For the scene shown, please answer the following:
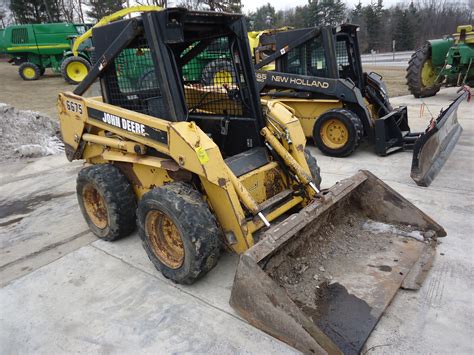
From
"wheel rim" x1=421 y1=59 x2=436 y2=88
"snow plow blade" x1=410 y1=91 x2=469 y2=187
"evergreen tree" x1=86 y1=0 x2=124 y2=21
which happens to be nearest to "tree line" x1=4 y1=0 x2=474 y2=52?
"evergreen tree" x1=86 y1=0 x2=124 y2=21

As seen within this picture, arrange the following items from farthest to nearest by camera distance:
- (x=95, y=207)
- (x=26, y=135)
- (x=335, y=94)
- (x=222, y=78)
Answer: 1. (x=26, y=135)
2. (x=335, y=94)
3. (x=95, y=207)
4. (x=222, y=78)

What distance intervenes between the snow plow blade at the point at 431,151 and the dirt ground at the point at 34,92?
949cm

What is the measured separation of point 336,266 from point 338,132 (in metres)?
3.86

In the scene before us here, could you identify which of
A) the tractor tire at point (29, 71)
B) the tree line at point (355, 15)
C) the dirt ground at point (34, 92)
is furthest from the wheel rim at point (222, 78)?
the tree line at point (355, 15)

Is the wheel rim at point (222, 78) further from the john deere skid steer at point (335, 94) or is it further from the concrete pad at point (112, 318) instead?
the john deere skid steer at point (335, 94)

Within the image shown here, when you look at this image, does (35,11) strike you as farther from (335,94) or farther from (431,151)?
(431,151)

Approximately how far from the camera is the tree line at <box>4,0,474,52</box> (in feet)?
111

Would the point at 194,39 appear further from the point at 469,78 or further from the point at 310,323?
the point at 469,78

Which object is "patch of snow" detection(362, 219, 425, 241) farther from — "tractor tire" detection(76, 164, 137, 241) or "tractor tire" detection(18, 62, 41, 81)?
"tractor tire" detection(18, 62, 41, 81)

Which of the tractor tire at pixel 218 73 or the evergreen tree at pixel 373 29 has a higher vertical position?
the evergreen tree at pixel 373 29

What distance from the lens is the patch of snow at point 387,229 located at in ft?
11.1

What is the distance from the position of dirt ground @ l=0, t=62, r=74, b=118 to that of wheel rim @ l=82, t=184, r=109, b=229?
7524 mm

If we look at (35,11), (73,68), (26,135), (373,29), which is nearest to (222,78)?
(26,135)

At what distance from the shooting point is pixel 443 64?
→ 1107 centimetres
